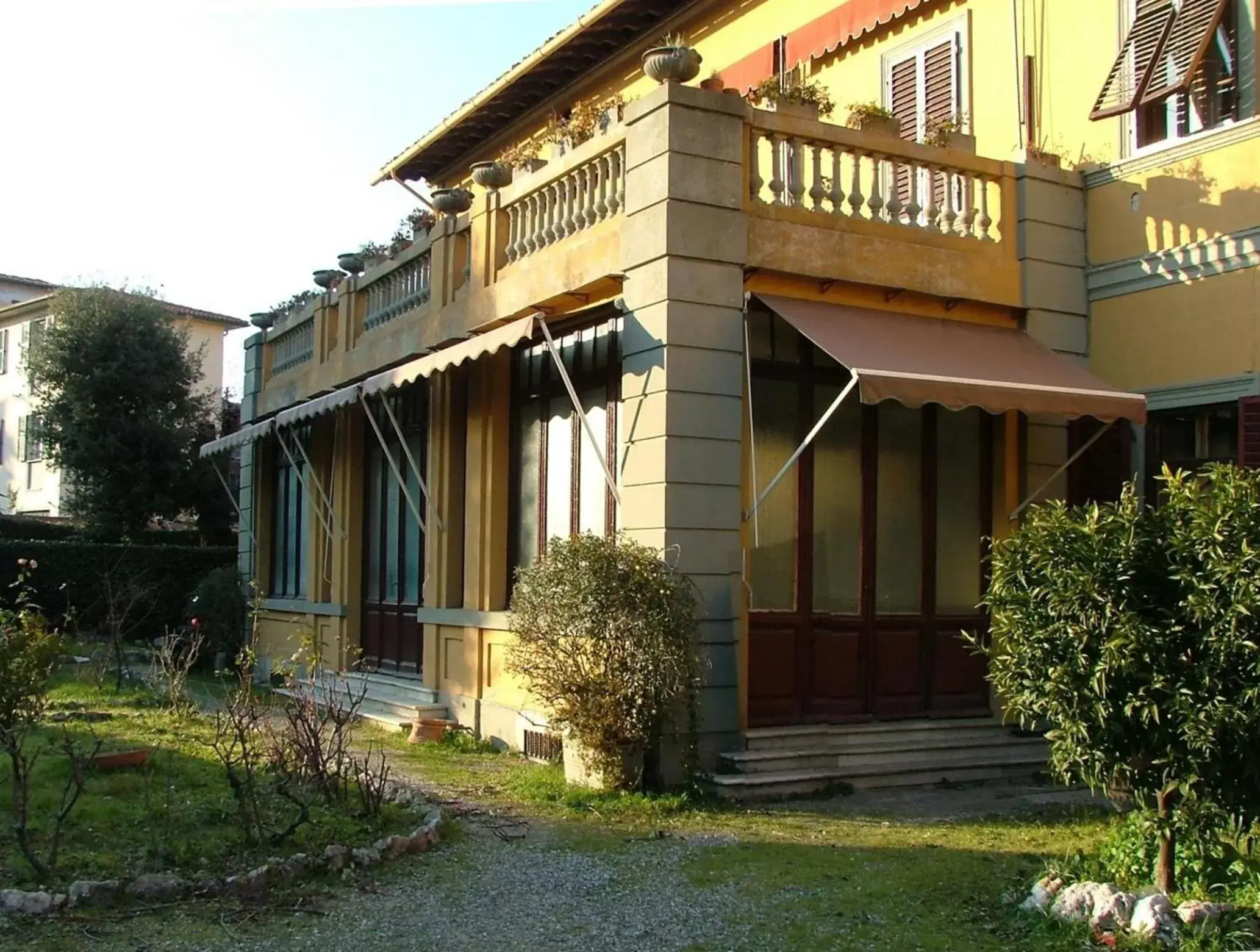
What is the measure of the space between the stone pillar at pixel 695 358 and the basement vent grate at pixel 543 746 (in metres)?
1.69

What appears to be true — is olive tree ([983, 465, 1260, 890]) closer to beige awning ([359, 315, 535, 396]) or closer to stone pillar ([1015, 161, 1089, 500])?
beige awning ([359, 315, 535, 396])

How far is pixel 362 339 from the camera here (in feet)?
50.1

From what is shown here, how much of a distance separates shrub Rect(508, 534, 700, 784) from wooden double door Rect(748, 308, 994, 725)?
108 centimetres

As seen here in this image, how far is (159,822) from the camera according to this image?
7.51 metres

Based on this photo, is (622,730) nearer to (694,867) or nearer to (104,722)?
(694,867)

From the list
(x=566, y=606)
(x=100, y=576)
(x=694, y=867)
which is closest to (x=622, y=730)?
(x=566, y=606)

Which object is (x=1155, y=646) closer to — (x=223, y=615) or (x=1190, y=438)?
(x=1190, y=438)

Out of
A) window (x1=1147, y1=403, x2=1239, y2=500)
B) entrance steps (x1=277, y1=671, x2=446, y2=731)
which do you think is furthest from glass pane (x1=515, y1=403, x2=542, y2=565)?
window (x1=1147, y1=403, x2=1239, y2=500)

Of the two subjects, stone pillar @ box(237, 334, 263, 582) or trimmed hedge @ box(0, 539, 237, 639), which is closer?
stone pillar @ box(237, 334, 263, 582)

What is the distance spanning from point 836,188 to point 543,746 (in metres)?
5.09

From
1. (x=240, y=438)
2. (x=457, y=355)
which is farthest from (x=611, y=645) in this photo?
(x=240, y=438)

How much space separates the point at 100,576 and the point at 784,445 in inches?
635

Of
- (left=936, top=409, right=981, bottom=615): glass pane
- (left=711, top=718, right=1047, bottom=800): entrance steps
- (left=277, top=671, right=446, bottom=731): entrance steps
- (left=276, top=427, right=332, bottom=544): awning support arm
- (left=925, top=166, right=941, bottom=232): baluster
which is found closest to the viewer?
(left=711, top=718, right=1047, bottom=800): entrance steps

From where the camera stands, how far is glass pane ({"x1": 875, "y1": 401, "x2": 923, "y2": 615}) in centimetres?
1052
